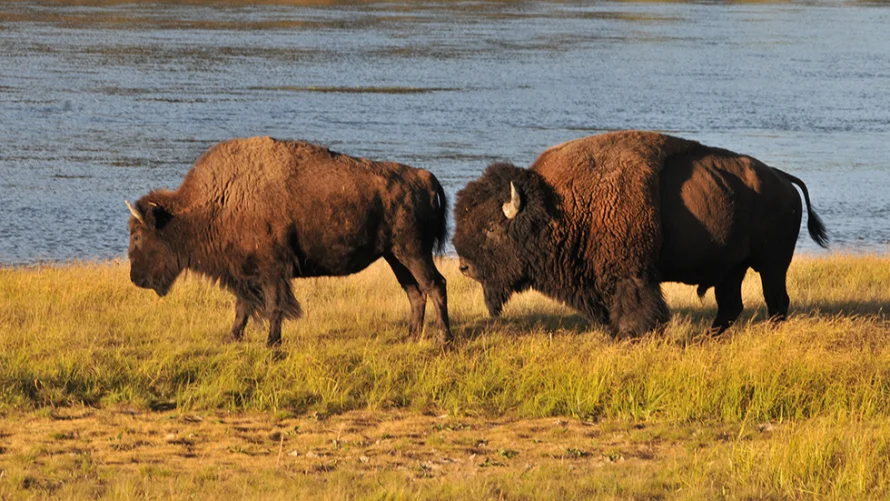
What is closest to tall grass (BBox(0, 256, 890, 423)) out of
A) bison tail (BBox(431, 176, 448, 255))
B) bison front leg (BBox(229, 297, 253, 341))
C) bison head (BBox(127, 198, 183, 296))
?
bison front leg (BBox(229, 297, 253, 341))

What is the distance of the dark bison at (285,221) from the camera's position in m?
9.27

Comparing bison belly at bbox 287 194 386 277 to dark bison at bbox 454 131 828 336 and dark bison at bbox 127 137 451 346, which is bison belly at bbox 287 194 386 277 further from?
dark bison at bbox 454 131 828 336

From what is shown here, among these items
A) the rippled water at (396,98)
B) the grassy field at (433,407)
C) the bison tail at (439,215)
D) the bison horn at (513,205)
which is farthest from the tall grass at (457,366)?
the rippled water at (396,98)

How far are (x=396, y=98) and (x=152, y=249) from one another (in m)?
25.2

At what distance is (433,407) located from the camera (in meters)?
8.03

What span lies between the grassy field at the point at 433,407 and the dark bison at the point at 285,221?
1.63 feet

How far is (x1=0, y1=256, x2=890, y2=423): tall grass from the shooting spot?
799 cm

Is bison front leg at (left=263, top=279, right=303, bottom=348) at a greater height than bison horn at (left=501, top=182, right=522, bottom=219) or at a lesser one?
lesser

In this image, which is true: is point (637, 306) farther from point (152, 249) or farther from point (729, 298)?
point (152, 249)

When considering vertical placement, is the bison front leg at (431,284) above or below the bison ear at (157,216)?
below

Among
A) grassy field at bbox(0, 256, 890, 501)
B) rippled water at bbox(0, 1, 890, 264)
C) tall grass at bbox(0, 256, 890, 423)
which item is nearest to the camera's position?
grassy field at bbox(0, 256, 890, 501)

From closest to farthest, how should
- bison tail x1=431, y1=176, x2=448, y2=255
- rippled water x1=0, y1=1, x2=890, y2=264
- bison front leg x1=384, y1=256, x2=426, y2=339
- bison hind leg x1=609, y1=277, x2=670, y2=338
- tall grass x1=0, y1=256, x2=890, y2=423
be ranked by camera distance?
tall grass x1=0, y1=256, x2=890, y2=423, bison hind leg x1=609, y1=277, x2=670, y2=338, bison tail x1=431, y1=176, x2=448, y2=255, bison front leg x1=384, y1=256, x2=426, y2=339, rippled water x1=0, y1=1, x2=890, y2=264

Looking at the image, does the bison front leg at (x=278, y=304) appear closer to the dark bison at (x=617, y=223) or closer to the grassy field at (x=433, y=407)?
the grassy field at (x=433, y=407)

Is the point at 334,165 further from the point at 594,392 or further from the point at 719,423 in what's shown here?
the point at 719,423
